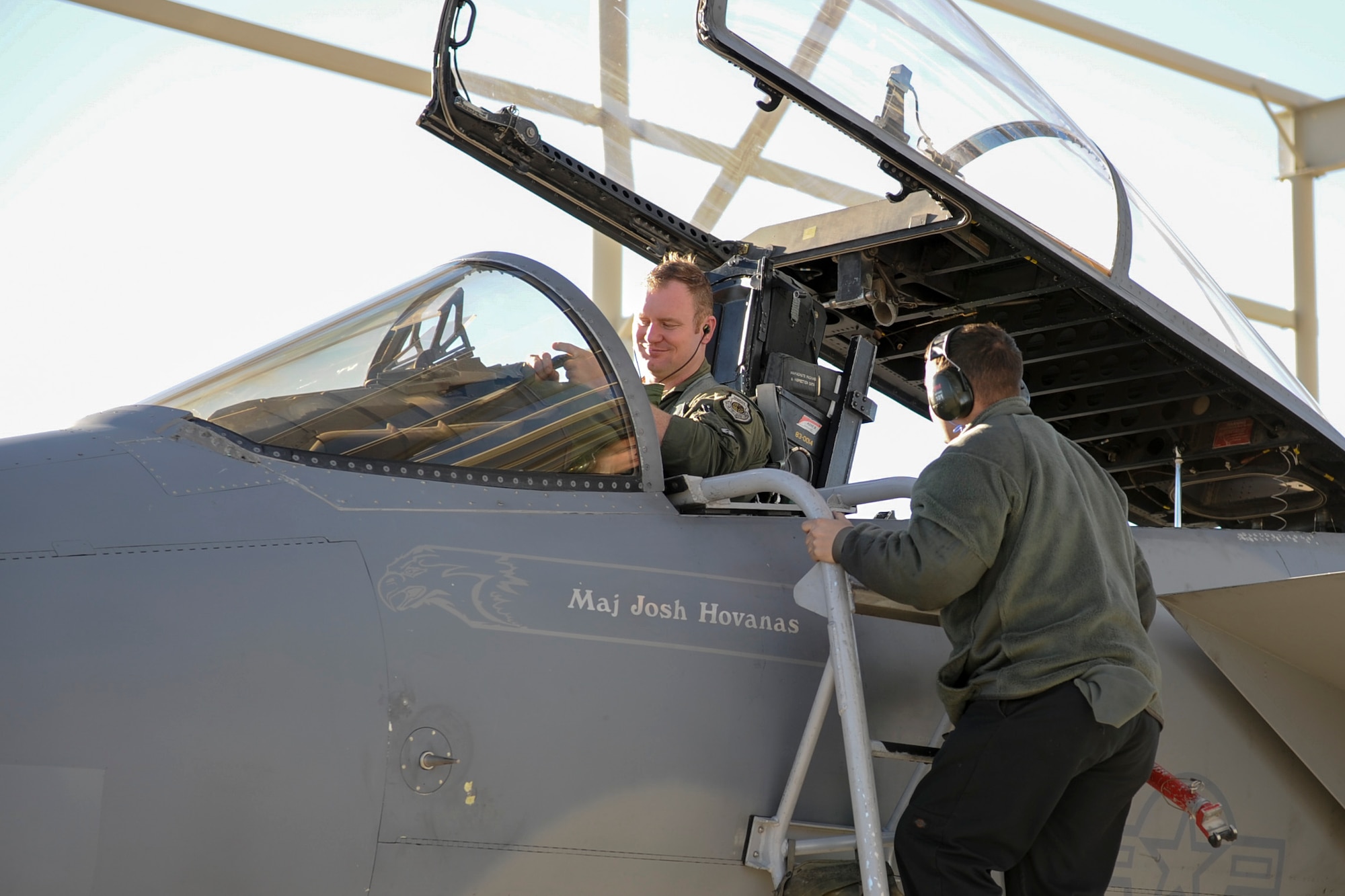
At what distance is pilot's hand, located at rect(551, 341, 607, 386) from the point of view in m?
3.25

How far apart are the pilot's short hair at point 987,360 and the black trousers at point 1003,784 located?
73cm

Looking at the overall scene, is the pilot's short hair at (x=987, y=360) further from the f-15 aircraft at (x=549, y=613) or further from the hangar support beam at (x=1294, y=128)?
the hangar support beam at (x=1294, y=128)

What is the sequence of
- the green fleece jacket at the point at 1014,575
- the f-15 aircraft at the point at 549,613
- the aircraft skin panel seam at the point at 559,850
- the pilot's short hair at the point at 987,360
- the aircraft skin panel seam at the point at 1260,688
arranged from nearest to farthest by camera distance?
the f-15 aircraft at the point at 549,613 → the aircraft skin panel seam at the point at 559,850 → the green fleece jacket at the point at 1014,575 → the pilot's short hair at the point at 987,360 → the aircraft skin panel seam at the point at 1260,688

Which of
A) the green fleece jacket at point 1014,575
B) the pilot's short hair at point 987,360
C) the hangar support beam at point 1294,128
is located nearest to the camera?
the green fleece jacket at point 1014,575

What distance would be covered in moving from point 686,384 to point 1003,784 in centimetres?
194

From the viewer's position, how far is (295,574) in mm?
2500

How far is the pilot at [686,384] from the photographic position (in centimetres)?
339

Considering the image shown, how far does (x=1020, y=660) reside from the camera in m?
2.64

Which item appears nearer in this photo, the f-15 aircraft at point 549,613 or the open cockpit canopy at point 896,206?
the f-15 aircraft at point 549,613

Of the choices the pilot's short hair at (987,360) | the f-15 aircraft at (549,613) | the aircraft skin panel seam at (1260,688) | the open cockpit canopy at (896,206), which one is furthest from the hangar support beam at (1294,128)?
the pilot's short hair at (987,360)

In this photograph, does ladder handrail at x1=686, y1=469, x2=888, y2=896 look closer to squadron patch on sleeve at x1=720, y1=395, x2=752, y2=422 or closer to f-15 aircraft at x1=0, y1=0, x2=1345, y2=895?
f-15 aircraft at x1=0, y1=0, x2=1345, y2=895

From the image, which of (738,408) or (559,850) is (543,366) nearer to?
(738,408)

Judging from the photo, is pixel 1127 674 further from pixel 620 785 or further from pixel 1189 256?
pixel 1189 256

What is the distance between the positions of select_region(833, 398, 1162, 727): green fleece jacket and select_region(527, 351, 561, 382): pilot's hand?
3.00 ft
